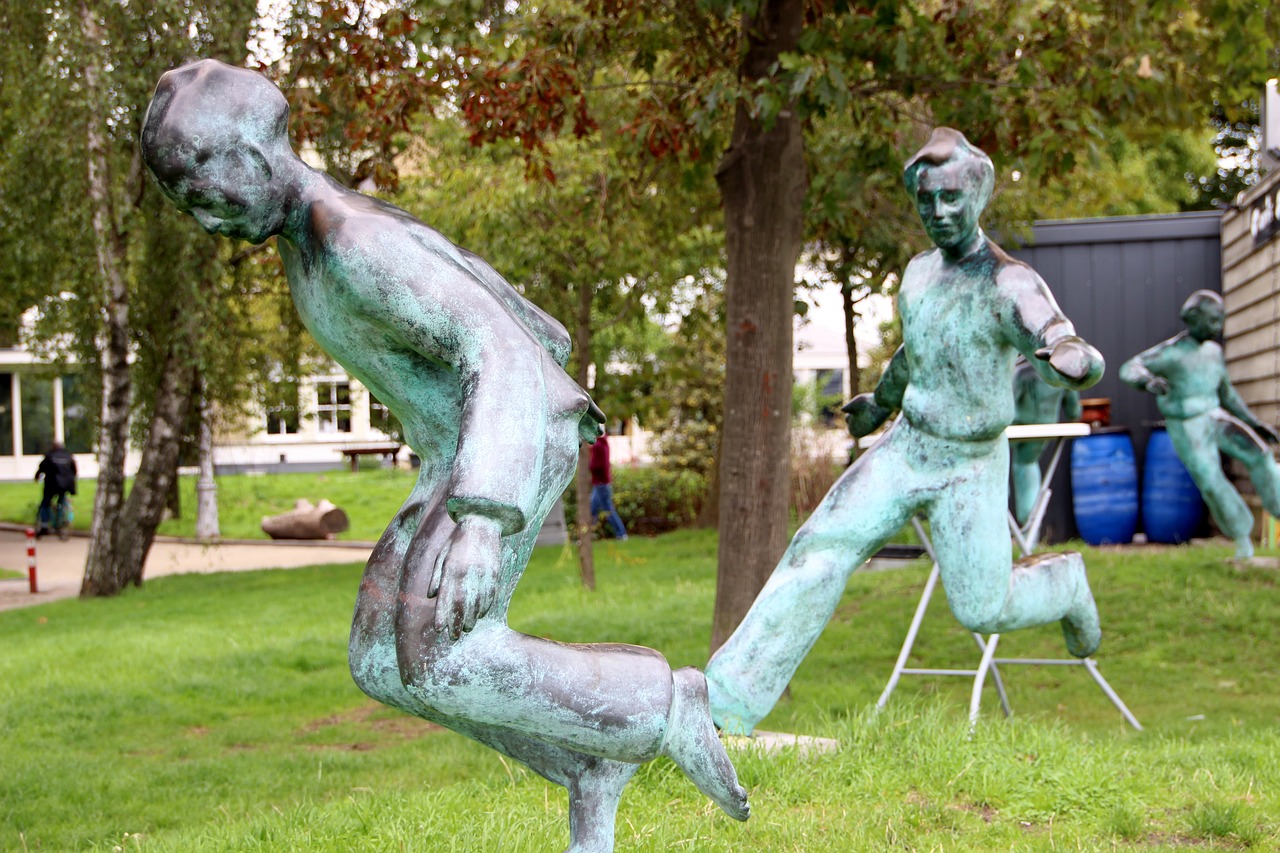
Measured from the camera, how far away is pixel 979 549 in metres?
4.22

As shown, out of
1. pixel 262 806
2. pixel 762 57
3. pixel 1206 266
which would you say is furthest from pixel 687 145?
pixel 1206 266

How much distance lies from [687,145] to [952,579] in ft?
10.9

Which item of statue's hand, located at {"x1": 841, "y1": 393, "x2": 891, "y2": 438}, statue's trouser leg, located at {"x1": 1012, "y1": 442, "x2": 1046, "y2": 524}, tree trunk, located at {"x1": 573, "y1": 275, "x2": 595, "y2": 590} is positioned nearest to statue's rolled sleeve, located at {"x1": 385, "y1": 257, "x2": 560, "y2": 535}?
Result: statue's hand, located at {"x1": 841, "y1": 393, "x2": 891, "y2": 438}

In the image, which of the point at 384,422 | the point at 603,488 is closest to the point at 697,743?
the point at 384,422

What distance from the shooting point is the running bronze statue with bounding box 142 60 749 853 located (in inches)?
94.3

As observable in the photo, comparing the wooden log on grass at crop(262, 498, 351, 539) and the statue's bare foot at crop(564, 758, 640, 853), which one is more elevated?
the statue's bare foot at crop(564, 758, 640, 853)

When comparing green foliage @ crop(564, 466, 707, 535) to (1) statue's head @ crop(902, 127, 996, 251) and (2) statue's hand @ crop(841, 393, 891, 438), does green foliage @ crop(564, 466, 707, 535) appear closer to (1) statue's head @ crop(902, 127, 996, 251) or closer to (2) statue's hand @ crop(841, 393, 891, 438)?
(2) statue's hand @ crop(841, 393, 891, 438)

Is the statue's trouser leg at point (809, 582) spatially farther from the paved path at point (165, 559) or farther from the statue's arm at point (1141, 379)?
the paved path at point (165, 559)

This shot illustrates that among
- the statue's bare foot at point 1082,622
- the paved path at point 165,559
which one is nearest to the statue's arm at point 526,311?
the statue's bare foot at point 1082,622

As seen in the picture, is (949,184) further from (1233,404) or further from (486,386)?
(1233,404)

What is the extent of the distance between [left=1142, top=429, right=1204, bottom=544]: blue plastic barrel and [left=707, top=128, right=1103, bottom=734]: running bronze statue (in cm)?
911

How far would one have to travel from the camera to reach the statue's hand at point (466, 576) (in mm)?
2240

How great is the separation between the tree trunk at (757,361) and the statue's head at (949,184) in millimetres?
1803

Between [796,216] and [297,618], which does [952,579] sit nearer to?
[796,216]
